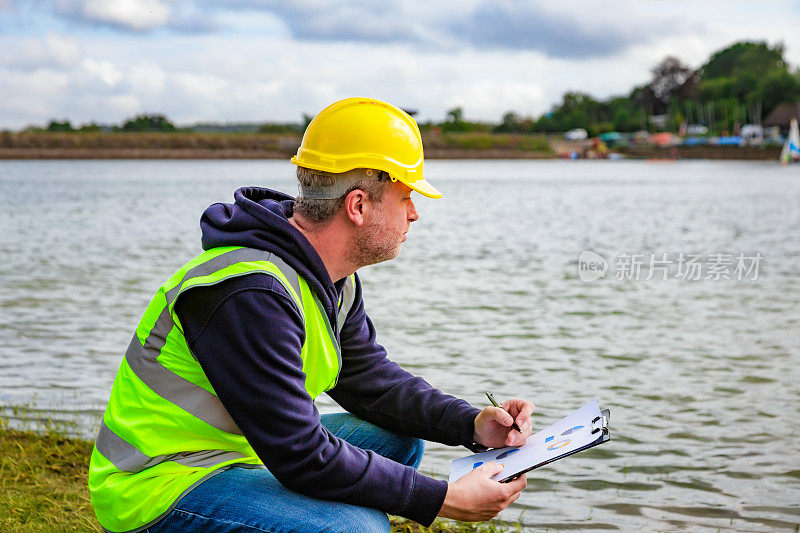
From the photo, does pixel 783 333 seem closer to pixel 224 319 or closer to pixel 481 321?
pixel 481 321

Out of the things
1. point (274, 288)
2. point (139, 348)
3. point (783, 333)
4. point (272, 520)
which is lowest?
point (783, 333)

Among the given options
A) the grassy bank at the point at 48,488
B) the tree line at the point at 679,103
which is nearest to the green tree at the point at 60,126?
the tree line at the point at 679,103

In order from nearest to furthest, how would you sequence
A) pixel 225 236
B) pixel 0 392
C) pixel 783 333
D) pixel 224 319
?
pixel 224 319 < pixel 225 236 < pixel 0 392 < pixel 783 333

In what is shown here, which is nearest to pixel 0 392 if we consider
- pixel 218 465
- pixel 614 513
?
pixel 614 513

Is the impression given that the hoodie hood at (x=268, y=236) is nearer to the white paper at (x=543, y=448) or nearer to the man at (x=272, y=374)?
the man at (x=272, y=374)

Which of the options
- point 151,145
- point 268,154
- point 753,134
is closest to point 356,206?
point 268,154

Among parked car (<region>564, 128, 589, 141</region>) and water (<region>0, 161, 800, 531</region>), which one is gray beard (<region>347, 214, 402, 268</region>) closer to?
water (<region>0, 161, 800, 531</region>)

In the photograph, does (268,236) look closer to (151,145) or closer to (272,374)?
(272,374)

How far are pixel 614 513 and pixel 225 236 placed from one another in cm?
314

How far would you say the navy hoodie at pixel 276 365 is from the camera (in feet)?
7.06

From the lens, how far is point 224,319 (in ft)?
7.06

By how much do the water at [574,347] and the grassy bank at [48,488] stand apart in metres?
0.81

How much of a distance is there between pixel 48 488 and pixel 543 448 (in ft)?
8.31

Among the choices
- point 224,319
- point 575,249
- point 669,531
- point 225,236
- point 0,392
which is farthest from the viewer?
point 575,249
